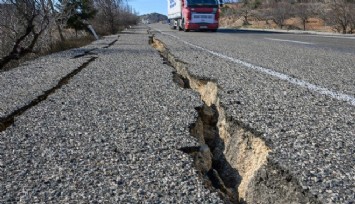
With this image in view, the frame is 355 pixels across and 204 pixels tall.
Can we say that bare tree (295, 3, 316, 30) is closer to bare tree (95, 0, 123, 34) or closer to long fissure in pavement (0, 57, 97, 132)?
bare tree (95, 0, 123, 34)

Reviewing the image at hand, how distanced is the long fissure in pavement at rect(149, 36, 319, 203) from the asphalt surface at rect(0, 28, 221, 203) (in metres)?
0.11

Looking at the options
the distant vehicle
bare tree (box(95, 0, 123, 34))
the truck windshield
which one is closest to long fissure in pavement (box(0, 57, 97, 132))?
the distant vehicle

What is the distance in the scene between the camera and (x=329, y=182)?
1303 millimetres

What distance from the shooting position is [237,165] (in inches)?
71.7

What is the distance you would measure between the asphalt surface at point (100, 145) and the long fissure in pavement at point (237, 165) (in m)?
0.11

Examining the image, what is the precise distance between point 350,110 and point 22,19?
312 inches

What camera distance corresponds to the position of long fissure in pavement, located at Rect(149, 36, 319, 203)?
1382 millimetres

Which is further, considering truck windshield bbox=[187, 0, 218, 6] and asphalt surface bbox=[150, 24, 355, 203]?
truck windshield bbox=[187, 0, 218, 6]

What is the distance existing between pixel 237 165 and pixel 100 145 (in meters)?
0.69

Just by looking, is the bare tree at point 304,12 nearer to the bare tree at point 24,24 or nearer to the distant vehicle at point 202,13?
the distant vehicle at point 202,13

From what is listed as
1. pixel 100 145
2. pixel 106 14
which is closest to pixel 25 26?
pixel 100 145

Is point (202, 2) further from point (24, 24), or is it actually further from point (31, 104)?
point (31, 104)

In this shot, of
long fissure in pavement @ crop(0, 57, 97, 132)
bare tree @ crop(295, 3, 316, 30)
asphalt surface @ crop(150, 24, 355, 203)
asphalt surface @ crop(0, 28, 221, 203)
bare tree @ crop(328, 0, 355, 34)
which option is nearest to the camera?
asphalt surface @ crop(0, 28, 221, 203)

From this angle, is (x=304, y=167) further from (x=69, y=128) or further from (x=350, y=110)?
(x=69, y=128)
